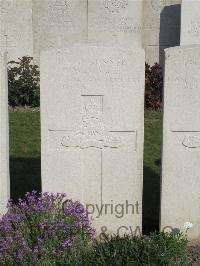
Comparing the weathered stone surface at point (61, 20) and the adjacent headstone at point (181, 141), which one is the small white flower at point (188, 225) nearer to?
the adjacent headstone at point (181, 141)

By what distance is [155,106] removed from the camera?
10703 millimetres

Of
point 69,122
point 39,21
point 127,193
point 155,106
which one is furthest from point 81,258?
point 39,21

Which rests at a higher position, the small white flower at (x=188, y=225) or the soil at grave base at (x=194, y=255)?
the small white flower at (x=188, y=225)

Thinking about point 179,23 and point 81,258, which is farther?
point 179,23

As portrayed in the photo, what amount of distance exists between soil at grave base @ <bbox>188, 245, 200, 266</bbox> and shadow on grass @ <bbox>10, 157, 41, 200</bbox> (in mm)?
2102

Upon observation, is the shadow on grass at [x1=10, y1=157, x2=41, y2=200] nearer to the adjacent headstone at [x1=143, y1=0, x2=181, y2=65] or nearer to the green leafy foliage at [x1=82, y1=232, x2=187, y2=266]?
the green leafy foliage at [x1=82, y1=232, x2=187, y2=266]

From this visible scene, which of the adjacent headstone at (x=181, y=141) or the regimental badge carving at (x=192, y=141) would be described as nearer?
the adjacent headstone at (x=181, y=141)

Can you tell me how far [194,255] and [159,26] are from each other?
28.3 ft

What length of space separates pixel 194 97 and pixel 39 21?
8091mm

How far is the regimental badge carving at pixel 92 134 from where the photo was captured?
449cm

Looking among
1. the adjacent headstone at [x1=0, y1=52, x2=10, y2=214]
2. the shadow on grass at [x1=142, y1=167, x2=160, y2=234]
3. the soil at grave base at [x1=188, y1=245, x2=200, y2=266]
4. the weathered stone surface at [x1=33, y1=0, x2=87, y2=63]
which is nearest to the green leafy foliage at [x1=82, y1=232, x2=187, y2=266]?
the soil at grave base at [x1=188, y1=245, x2=200, y2=266]

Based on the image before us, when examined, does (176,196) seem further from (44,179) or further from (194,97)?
(44,179)

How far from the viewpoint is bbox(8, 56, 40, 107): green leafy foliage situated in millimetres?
10922

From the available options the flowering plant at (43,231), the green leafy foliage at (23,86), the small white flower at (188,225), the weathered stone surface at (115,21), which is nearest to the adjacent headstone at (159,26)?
the weathered stone surface at (115,21)
